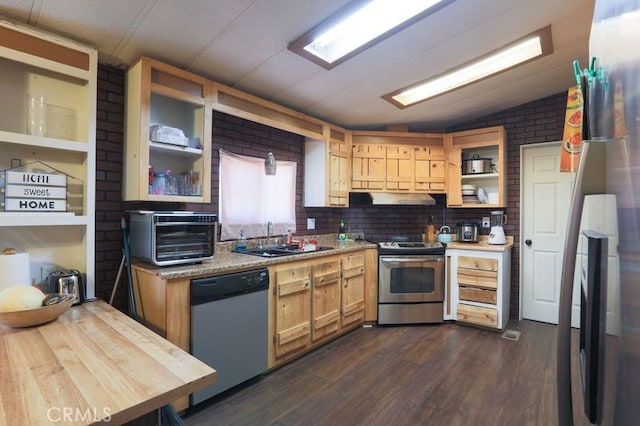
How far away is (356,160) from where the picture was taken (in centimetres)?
387

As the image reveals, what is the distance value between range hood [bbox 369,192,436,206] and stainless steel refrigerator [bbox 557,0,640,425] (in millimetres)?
3067

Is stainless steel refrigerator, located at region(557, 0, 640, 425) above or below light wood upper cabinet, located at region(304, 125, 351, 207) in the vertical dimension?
below

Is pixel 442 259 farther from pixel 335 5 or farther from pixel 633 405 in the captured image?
pixel 633 405

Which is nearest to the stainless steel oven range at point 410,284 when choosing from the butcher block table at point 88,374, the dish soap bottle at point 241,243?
the dish soap bottle at point 241,243

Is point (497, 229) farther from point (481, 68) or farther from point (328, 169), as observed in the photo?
point (328, 169)

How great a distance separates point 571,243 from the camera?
0.63m

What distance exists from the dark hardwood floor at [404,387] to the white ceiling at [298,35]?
91.2 inches

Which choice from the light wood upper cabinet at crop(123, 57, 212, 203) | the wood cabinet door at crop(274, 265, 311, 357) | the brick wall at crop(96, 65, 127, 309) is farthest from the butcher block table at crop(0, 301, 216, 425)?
the wood cabinet door at crop(274, 265, 311, 357)

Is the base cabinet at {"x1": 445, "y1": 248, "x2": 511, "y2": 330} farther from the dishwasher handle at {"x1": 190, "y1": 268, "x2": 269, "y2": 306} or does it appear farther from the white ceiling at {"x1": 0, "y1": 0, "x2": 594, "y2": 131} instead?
the dishwasher handle at {"x1": 190, "y1": 268, "x2": 269, "y2": 306}

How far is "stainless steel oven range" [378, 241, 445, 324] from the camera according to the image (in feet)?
11.5

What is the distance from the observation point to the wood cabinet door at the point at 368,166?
3.87m

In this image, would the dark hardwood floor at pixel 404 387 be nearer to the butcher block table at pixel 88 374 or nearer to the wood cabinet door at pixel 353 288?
the wood cabinet door at pixel 353 288

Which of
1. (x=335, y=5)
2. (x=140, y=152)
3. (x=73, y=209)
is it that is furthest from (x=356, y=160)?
(x=73, y=209)

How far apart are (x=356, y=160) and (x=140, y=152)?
243 cm
